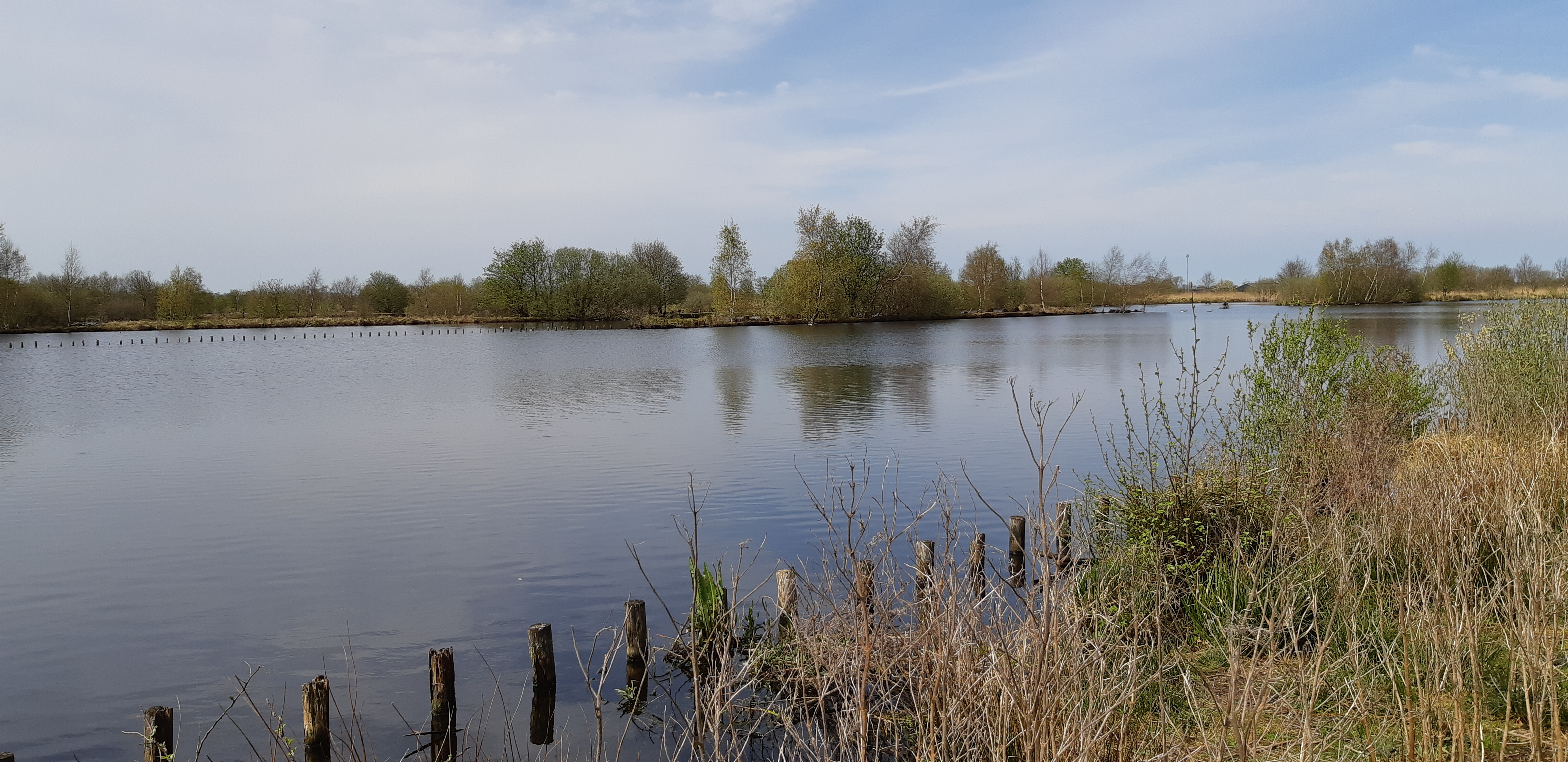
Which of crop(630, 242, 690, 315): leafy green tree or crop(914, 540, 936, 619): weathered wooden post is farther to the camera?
crop(630, 242, 690, 315): leafy green tree

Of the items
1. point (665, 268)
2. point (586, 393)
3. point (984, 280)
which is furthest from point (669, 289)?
point (586, 393)

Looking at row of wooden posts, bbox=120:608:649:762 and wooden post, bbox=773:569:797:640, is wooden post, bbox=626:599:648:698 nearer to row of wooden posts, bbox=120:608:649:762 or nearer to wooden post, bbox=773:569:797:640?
row of wooden posts, bbox=120:608:649:762

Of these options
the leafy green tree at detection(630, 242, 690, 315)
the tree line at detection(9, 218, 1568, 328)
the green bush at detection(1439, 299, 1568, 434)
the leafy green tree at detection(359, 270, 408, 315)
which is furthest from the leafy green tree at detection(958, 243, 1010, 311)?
the green bush at detection(1439, 299, 1568, 434)

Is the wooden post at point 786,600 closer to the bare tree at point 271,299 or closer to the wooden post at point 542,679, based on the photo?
the wooden post at point 542,679

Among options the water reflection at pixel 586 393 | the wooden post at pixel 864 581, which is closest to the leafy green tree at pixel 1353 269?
the wooden post at pixel 864 581

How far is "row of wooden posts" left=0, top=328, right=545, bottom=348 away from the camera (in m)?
61.0

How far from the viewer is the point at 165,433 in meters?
21.5

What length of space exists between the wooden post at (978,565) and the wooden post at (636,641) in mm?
2775

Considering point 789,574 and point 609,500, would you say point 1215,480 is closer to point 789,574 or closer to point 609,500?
point 789,574

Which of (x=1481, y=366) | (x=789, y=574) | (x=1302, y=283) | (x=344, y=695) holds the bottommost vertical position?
(x=344, y=695)

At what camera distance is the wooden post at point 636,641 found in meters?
7.78

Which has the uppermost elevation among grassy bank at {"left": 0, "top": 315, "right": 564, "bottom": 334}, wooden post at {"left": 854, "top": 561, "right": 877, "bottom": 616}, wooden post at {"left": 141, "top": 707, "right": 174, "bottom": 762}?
grassy bank at {"left": 0, "top": 315, "right": 564, "bottom": 334}

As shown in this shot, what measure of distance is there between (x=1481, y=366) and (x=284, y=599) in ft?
48.4

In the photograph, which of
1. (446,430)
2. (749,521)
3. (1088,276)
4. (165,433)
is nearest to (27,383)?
(165,433)
